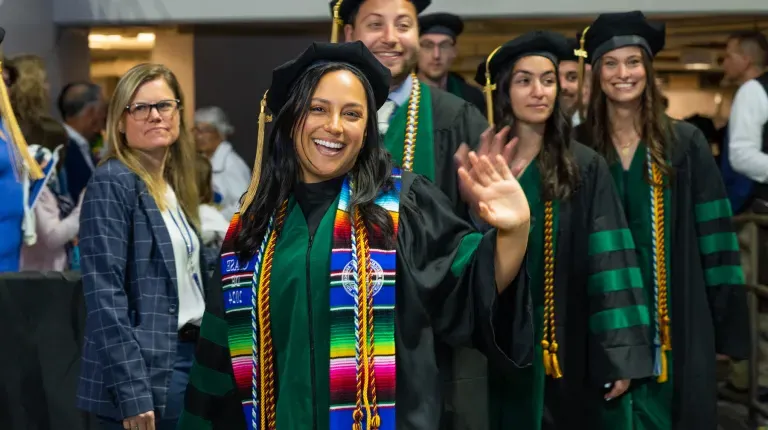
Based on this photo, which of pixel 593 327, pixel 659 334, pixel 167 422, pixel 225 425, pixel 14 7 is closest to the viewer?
pixel 225 425

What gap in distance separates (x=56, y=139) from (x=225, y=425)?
3349mm

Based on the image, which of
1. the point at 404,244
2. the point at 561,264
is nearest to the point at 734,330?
the point at 561,264

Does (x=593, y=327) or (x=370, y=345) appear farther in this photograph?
(x=593, y=327)

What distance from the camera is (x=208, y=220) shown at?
16.1ft

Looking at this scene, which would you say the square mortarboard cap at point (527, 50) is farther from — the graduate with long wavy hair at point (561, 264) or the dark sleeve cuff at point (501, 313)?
the dark sleeve cuff at point (501, 313)

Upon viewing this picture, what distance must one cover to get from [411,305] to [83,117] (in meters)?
4.87

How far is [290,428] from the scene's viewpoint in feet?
9.94

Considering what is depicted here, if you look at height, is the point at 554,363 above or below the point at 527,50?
below

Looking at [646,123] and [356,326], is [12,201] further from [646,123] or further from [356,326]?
[646,123]

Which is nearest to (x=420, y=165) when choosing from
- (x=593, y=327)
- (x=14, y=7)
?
(x=593, y=327)

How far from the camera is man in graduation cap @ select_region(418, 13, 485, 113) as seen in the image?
6.46 m

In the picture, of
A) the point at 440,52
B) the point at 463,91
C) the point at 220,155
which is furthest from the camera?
the point at 220,155

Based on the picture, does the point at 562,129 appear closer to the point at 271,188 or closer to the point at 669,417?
the point at 669,417

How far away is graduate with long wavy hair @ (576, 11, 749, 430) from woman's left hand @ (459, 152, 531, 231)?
205cm
